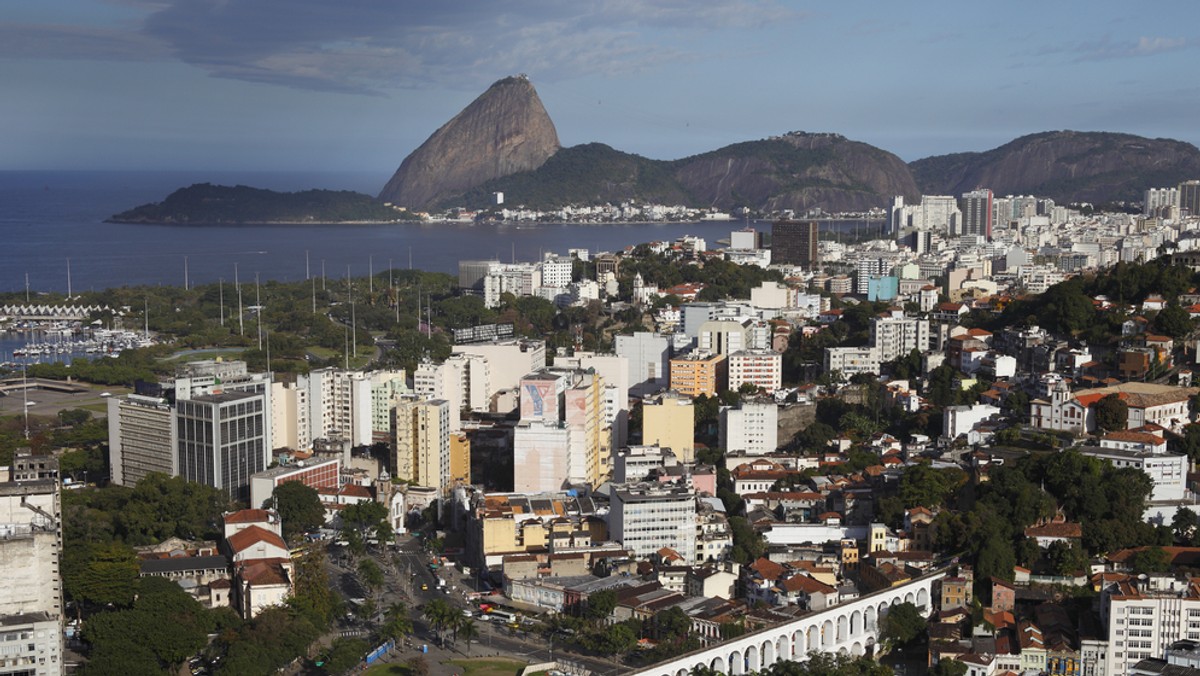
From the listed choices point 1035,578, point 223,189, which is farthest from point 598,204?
point 1035,578

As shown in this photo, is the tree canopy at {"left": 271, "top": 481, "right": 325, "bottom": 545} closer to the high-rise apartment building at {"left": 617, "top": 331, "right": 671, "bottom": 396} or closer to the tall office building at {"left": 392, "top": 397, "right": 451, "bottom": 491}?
the tall office building at {"left": 392, "top": 397, "right": 451, "bottom": 491}

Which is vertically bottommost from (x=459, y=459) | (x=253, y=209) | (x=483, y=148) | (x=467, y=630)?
(x=467, y=630)

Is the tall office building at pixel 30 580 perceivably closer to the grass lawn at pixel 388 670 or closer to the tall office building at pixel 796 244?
the grass lawn at pixel 388 670

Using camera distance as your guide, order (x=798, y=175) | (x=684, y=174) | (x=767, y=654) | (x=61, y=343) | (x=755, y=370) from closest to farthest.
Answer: (x=767, y=654) < (x=755, y=370) < (x=61, y=343) < (x=798, y=175) < (x=684, y=174)

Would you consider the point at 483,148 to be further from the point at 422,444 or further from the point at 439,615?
the point at 439,615

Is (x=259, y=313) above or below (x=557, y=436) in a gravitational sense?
above

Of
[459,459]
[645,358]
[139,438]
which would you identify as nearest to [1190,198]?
[645,358]

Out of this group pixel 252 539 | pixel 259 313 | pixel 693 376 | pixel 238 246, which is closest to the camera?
pixel 252 539

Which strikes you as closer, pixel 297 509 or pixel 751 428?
pixel 297 509
